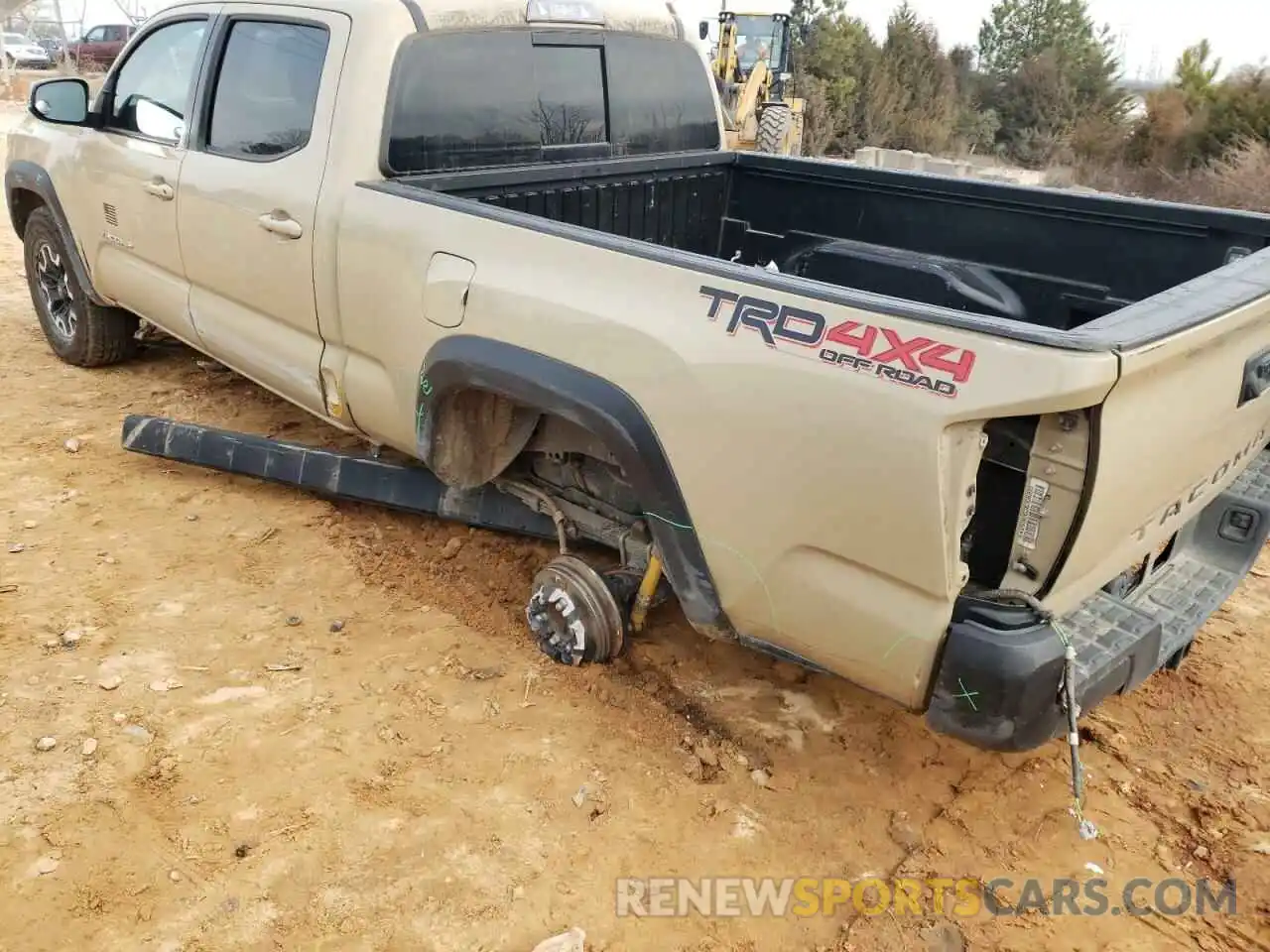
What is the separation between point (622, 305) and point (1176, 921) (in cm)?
206

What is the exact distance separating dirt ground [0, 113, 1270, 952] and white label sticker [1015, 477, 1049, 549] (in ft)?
3.28

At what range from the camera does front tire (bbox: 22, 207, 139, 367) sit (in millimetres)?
5547

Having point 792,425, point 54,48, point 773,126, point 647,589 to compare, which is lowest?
point 647,589

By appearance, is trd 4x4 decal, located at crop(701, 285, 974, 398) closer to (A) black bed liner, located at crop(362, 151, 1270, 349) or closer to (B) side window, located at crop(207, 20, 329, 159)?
(A) black bed liner, located at crop(362, 151, 1270, 349)

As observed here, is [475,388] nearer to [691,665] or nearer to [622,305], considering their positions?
[622,305]

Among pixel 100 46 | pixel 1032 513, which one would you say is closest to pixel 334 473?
pixel 1032 513

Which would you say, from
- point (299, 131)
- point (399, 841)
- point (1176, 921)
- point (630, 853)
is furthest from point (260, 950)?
point (299, 131)

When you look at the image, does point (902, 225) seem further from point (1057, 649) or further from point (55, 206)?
point (55, 206)

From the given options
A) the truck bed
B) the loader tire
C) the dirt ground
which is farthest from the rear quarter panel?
the loader tire

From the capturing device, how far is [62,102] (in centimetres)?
458

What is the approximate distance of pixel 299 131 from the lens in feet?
11.8

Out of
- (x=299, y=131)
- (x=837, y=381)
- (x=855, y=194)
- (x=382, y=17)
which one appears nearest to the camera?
(x=837, y=381)

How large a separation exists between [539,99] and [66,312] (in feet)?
11.5

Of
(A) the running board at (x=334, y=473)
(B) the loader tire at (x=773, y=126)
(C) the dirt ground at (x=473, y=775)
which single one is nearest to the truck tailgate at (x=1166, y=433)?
(C) the dirt ground at (x=473, y=775)
